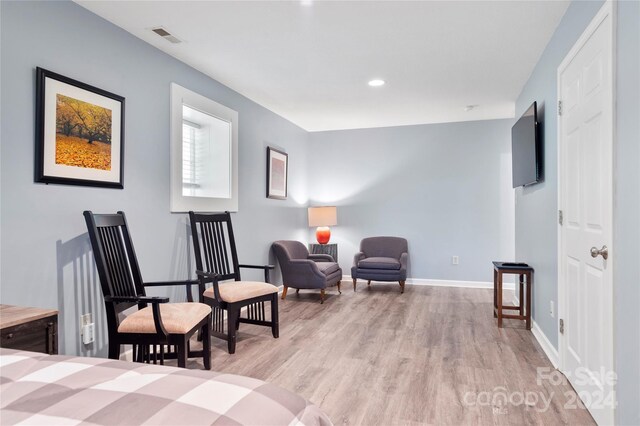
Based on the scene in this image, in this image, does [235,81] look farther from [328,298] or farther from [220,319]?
[328,298]

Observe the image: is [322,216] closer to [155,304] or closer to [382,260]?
[382,260]

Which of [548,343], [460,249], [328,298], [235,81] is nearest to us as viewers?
[548,343]

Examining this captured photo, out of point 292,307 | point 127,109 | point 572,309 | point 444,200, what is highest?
point 127,109

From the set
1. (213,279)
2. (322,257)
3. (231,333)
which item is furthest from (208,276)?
(322,257)

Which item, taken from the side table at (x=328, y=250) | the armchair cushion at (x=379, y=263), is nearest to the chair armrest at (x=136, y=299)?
the armchair cushion at (x=379, y=263)

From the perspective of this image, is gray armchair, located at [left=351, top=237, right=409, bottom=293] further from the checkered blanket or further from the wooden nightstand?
the checkered blanket

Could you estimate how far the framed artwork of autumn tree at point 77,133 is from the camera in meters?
2.27

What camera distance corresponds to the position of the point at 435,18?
8.88 ft

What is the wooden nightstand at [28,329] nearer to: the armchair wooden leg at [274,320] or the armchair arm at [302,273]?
the armchair wooden leg at [274,320]

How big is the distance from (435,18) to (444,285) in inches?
164

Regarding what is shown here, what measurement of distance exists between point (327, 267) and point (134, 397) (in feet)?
13.8

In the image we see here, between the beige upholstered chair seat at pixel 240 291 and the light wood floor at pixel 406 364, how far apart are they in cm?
42

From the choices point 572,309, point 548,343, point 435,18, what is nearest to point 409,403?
point 572,309

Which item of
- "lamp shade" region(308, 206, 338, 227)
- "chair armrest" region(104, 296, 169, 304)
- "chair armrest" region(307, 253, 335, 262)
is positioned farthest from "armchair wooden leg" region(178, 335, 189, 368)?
"lamp shade" region(308, 206, 338, 227)
